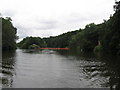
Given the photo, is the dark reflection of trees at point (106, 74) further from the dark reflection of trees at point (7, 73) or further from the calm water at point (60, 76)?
the dark reflection of trees at point (7, 73)

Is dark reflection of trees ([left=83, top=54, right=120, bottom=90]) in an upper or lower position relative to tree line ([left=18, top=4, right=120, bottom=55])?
lower

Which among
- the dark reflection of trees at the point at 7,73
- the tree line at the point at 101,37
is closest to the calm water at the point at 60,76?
the dark reflection of trees at the point at 7,73

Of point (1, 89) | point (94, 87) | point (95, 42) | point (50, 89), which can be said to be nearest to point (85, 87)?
point (94, 87)

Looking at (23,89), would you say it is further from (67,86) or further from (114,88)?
(114,88)

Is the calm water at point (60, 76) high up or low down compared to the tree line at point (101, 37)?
down

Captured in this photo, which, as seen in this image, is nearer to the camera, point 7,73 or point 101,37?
point 7,73

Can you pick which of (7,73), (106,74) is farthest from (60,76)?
(7,73)

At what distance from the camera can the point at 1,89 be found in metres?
12.3

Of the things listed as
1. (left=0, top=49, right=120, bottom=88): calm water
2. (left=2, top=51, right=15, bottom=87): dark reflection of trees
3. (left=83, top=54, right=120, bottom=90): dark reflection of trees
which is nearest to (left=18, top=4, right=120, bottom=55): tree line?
(left=83, top=54, right=120, bottom=90): dark reflection of trees

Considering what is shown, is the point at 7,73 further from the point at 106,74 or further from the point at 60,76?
the point at 106,74

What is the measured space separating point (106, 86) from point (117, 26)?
37.0 m

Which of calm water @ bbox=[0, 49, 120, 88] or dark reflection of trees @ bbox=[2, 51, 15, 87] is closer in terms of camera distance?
calm water @ bbox=[0, 49, 120, 88]

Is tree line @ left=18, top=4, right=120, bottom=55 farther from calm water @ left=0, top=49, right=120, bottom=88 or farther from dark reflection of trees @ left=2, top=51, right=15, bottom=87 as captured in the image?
dark reflection of trees @ left=2, top=51, right=15, bottom=87

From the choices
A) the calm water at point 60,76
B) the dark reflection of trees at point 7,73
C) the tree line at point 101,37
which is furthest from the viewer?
the tree line at point 101,37
